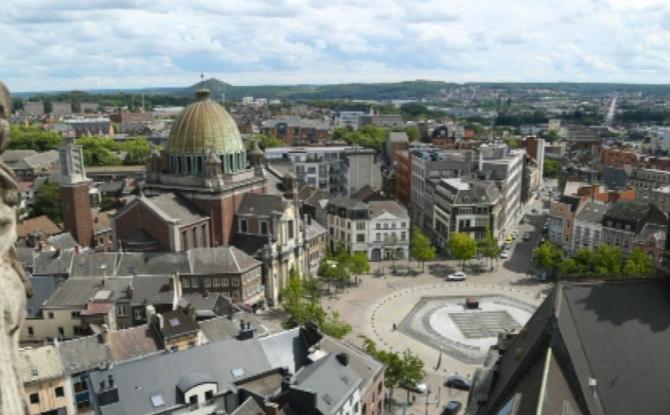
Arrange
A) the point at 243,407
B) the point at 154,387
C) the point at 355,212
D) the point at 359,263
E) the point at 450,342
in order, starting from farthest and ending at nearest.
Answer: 1. the point at 355,212
2. the point at 359,263
3. the point at 450,342
4. the point at 154,387
5. the point at 243,407

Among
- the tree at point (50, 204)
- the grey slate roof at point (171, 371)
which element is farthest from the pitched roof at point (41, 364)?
the tree at point (50, 204)

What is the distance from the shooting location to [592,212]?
8731 centimetres

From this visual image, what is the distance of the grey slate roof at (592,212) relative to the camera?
A: 3391 inches

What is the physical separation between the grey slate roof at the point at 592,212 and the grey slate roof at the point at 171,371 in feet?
202

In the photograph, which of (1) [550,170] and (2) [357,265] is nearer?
(2) [357,265]

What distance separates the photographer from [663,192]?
3625 inches

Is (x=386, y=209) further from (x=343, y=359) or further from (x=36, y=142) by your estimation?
(x=36, y=142)

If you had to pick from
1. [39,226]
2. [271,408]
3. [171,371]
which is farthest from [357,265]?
[39,226]

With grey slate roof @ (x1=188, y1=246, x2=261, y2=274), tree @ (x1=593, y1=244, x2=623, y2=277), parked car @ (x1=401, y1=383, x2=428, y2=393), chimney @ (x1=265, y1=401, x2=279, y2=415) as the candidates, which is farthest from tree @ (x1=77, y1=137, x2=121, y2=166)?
chimney @ (x1=265, y1=401, x2=279, y2=415)

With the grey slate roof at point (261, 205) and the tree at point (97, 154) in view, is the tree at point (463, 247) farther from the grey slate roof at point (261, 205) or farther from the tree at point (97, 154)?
the tree at point (97, 154)

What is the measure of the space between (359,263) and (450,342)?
65.4 ft

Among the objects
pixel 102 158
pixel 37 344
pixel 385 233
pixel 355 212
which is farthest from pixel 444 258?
pixel 102 158

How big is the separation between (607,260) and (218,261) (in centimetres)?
4799

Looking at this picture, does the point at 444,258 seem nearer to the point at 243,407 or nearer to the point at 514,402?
the point at 243,407
